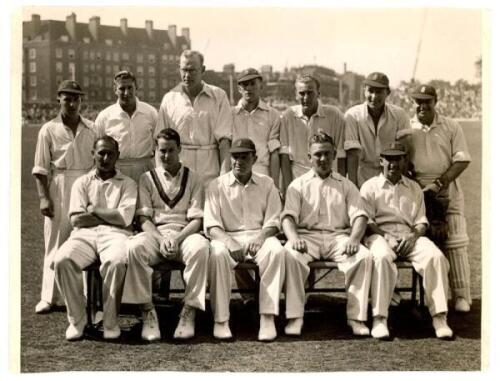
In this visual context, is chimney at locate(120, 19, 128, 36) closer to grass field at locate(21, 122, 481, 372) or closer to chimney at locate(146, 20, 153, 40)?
chimney at locate(146, 20, 153, 40)

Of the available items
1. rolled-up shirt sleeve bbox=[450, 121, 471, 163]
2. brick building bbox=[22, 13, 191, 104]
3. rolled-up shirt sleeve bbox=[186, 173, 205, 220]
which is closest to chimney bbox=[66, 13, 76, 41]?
brick building bbox=[22, 13, 191, 104]

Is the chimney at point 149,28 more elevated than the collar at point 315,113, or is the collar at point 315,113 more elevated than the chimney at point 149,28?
the chimney at point 149,28

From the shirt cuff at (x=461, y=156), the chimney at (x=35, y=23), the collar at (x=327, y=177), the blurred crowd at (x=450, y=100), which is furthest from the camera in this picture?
the blurred crowd at (x=450, y=100)

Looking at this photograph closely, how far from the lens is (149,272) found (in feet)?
19.3

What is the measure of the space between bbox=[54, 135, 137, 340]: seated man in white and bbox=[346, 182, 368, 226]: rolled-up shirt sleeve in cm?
200

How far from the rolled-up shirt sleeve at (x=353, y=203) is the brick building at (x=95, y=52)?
2606 millimetres

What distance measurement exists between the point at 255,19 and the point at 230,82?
9.20ft

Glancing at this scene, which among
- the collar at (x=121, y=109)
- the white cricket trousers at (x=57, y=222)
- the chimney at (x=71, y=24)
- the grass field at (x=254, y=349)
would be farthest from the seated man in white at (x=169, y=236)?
the chimney at (x=71, y=24)

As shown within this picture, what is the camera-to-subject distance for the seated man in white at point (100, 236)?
5762 mm

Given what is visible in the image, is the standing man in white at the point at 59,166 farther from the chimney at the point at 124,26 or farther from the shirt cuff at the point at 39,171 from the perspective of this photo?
the chimney at the point at 124,26

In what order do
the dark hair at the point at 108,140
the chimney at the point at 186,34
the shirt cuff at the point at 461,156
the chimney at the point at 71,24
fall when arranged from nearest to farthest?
1. the dark hair at the point at 108,140
2. the shirt cuff at the point at 461,156
3. the chimney at the point at 71,24
4. the chimney at the point at 186,34

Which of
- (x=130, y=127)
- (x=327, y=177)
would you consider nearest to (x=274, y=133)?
(x=327, y=177)

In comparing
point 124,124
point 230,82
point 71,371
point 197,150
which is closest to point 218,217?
point 197,150

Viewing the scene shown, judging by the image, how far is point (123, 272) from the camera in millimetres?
5812
